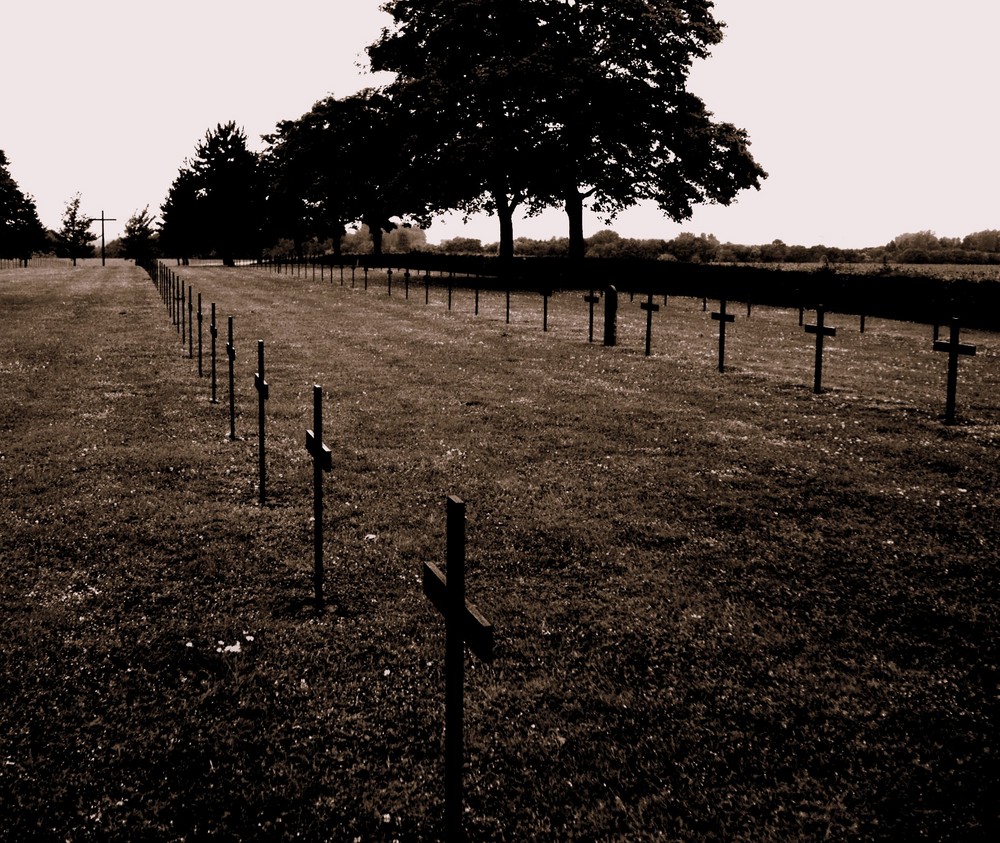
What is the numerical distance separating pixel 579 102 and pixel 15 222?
60.1 meters

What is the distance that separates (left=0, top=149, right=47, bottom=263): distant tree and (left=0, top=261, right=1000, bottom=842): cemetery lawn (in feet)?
222

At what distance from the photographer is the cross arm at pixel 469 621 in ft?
9.78

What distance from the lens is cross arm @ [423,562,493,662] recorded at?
2.98 metres

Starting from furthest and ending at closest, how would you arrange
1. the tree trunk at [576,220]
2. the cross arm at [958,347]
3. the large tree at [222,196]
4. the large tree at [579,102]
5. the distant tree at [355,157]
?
the large tree at [222,196], the distant tree at [355,157], the tree trunk at [576,220], the large tree at [579,102], the cross arm at [958,347]

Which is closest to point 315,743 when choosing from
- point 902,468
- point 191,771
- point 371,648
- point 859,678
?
point 191,771

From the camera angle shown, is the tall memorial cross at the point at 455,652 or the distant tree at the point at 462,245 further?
the distant tree at the point at 462,245

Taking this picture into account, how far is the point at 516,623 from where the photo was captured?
226 inches

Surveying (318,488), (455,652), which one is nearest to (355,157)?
A: (318,488)

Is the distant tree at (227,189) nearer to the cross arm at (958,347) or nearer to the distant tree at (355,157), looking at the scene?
the distant tree at (355,157)

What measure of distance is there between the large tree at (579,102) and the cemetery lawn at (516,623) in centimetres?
2804

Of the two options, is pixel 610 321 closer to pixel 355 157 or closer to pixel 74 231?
pixel 355 157

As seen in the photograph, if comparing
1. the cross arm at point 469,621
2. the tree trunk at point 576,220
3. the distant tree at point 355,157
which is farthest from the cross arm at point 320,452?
the distant tree at point 355,157

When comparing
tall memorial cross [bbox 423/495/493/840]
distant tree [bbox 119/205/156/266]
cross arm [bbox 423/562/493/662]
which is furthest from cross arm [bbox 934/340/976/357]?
distant tree [bbox 119/205/156/266]

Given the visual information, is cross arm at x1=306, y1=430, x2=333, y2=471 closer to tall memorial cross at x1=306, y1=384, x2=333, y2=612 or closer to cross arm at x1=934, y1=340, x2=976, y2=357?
tall memorial cross at x1=306, y1=384, x2=333, y2=612
